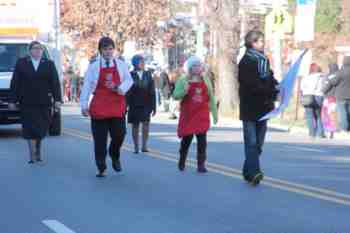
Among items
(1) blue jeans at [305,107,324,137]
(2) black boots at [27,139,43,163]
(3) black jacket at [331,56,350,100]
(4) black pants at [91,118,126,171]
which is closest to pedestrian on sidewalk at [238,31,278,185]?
(4) black pants at [91,118,126,171]

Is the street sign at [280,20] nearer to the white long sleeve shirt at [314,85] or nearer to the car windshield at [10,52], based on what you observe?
the white long sleeve shirt at [314,85]

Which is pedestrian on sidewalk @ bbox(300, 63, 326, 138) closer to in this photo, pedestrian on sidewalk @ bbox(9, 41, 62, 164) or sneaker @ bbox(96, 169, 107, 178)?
pedestrian on sidewalk @ bbox(9, 41, 62, 164)

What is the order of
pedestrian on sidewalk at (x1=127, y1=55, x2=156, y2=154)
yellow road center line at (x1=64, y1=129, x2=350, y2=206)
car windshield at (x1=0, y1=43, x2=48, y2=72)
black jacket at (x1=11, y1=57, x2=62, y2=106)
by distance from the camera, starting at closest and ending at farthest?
yellow road center line at (x1=64, y1=129, x2=350, y2=206)
black jacket at (x1=11, y1=57, x2=62, y2=106)
pedestrian on sidewalk at (x1=127, y1=55, x2=156, y2=154)
car windshield at (x1=0, y1=43, x2=48, y2=72)

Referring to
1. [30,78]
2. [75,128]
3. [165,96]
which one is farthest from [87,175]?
[165,96]

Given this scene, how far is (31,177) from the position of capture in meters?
14.2

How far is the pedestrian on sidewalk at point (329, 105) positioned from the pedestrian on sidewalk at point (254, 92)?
11.3 m

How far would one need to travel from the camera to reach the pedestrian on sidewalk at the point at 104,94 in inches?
547

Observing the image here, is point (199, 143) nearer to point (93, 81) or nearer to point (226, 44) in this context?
point (93, 81)

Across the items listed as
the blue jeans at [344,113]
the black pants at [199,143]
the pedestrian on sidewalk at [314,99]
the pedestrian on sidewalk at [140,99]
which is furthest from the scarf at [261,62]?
the blue jeans at [344,113]

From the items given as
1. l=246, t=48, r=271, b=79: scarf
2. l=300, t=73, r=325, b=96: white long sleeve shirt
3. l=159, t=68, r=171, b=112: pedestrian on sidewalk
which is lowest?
l=159, t=68, r=171, b=112: pedestrian on sidewalk

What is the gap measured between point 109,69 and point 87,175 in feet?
4.96

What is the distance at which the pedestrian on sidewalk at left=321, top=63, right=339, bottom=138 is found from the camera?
2406cm

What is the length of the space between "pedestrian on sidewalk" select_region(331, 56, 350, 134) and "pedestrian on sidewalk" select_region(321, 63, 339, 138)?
0.14 metres

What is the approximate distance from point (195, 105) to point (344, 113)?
1008cm
